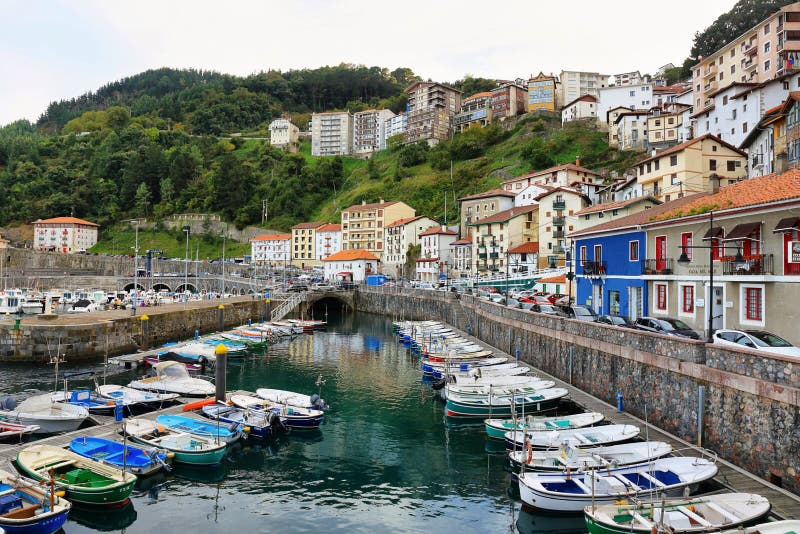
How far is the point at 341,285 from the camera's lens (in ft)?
280

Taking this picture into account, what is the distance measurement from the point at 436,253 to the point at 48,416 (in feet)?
239

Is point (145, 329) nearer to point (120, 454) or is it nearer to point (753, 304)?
point (120, 454)

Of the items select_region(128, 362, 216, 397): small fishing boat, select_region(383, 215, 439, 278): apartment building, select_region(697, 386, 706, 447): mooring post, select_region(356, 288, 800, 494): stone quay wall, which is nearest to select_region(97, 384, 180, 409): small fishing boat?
select_region(128, 362, 216, 397): small fishing boat

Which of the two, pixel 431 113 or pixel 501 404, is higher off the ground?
pixel 431 113

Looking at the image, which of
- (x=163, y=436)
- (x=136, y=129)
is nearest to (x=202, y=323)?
(x=163, y=436)

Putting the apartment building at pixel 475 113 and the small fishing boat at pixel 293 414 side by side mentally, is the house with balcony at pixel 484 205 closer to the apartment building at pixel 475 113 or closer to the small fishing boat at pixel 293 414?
the apartment building at pixel 475 113

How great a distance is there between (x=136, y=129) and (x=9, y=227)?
171 feet

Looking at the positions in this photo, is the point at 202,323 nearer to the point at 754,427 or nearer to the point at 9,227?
the point at 754,427

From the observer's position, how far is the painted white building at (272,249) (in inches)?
4685

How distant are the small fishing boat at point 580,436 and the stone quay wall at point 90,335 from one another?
28893mm

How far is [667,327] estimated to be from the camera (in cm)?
2514

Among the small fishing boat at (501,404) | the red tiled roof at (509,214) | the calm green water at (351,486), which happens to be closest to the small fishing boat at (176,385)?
the calm green water at (351,486)

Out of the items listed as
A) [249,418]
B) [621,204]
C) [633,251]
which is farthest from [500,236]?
[249,418]

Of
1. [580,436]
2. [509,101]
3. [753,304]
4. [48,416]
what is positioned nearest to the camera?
[580,436]
